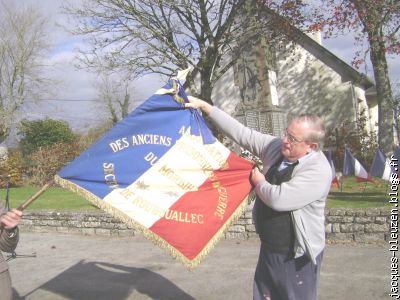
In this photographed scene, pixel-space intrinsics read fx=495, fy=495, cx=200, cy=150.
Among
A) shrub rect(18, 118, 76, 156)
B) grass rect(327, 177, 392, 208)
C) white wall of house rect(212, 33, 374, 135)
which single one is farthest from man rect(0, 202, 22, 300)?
shrub rect(18, 118, 76, 156)

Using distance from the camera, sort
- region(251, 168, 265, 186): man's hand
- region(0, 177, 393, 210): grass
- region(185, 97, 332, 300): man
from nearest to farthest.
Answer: region(185, 97, 332, 300): man < region(251, 168, 265, 186): man's hand < region(0, 177, 393, 210): grass

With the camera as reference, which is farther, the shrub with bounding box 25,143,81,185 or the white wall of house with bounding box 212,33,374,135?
the white wall of house with bounding box 212,33,374,135

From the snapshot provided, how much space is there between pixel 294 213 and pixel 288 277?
0.49m

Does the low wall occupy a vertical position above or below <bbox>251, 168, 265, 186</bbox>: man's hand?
below

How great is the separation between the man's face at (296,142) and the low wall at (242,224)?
4984 mm

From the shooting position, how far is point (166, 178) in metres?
4.27

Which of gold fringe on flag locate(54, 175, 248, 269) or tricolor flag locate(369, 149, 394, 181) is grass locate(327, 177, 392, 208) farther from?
gold fringe on flag locate(54, 175, 248, 269)

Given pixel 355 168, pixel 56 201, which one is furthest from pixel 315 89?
pixel 355 168

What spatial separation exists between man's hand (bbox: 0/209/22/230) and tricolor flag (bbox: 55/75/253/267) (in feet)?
2.09

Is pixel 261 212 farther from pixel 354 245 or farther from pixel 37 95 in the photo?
pixel 37 95

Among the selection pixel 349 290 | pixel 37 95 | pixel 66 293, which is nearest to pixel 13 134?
pixel 37 95

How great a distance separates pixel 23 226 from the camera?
12.3 meters

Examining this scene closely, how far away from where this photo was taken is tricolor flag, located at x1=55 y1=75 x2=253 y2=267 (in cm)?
418

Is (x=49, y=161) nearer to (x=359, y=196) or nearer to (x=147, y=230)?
(x=359, y=196)
